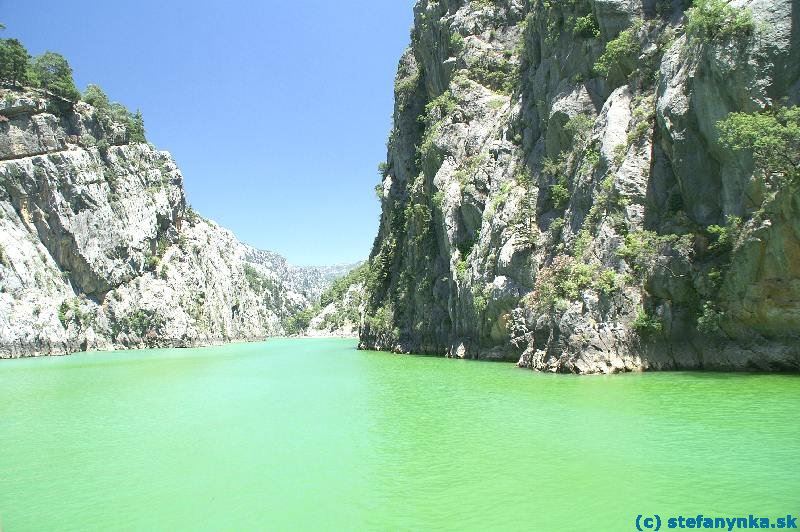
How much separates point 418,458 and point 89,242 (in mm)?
82399

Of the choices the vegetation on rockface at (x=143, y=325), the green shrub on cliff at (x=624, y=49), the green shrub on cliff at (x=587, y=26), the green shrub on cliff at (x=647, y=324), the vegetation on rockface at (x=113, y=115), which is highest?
the vegetation on rockface at (x=113, y=115)

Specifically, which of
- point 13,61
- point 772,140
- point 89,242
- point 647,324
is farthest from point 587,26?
point 13,61

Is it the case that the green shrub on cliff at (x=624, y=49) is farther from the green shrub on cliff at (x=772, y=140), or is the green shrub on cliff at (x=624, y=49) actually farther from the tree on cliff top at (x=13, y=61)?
the tree on cliff top at (x=13, y=61)

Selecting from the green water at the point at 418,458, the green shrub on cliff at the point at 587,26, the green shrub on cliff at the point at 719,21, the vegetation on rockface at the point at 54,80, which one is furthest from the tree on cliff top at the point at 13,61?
the green shrub on cliff at the point at 719,21

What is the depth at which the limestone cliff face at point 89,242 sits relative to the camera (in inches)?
2744

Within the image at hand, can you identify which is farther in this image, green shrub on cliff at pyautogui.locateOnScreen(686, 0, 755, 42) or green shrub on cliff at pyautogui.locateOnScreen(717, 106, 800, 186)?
green shrub on cliff at pyautogui.locateOnScreen(686, 0, 755, 42)

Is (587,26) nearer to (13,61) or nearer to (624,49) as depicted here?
(624,49)

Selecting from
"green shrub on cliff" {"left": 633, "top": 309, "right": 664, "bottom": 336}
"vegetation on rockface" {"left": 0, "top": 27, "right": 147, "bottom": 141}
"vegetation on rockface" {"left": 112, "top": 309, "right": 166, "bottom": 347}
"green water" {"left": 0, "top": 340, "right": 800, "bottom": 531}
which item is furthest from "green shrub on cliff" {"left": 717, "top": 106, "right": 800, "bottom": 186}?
"vegetation on rockface" {"left": 0, "top": 27, "right": 147, "bottom": 141}

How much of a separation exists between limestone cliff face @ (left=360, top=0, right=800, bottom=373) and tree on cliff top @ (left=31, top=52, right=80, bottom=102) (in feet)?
212

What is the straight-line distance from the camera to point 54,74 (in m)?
82.4

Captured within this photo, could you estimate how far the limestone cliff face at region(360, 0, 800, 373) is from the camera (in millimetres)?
20094

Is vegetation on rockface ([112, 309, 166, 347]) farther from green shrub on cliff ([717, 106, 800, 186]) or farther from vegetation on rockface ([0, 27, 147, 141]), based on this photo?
green shrub on cliff ([717, 106, 800, 186])

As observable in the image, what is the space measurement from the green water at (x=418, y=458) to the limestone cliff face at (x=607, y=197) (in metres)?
2.62

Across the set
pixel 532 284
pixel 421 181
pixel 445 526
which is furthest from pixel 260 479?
pixel 421 181
